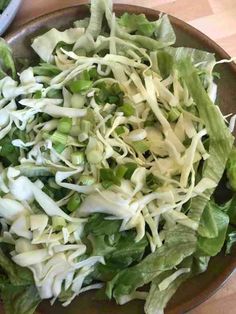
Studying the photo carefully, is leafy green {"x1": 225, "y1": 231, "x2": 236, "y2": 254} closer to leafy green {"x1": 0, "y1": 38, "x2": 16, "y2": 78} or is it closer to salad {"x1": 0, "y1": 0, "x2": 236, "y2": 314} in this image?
salad {"x1": 0, "y1": 0, "x2": 236, "y2": 314}

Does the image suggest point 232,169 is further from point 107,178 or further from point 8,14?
point 8,14

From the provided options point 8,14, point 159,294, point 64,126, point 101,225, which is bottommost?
point 159,294

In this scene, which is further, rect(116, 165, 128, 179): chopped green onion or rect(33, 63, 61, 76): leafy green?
rect(33, 63, 61, 76): leafy green

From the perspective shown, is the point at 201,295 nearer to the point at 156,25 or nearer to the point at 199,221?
the point at 199,221

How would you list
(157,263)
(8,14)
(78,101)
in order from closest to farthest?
(157,263) → (78,101) → (8,14)

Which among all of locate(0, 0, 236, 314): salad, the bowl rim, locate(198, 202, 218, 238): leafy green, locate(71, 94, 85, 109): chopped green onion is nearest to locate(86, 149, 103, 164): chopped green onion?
locate(0, 0, 236, 314): salad

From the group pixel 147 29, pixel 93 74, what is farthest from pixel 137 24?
pixel 93 74

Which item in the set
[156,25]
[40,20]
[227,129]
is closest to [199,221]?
[227,129]
